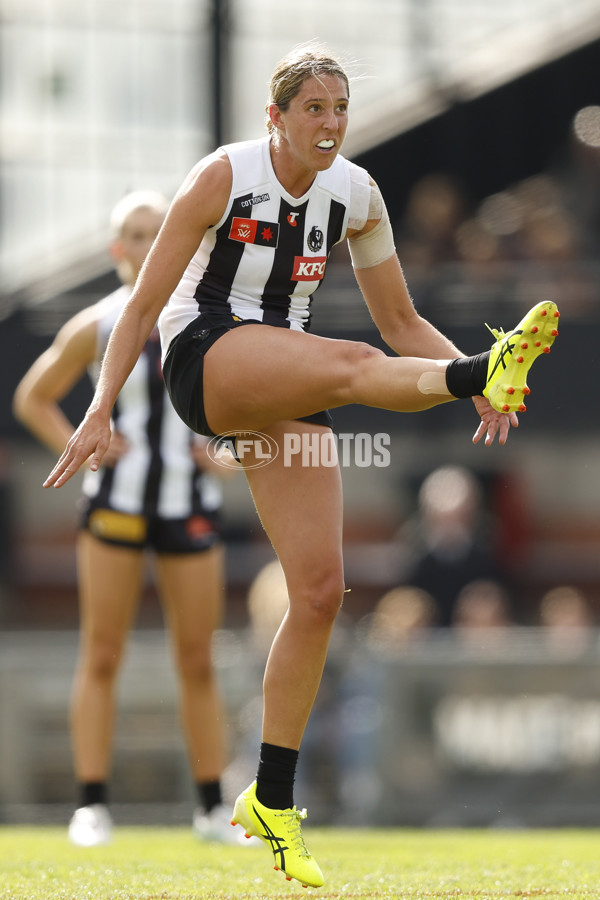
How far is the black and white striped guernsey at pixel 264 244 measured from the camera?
3.84 meters

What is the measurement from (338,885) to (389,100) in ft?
35.3

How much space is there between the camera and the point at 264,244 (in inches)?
152

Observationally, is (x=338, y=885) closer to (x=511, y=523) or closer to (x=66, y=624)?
(x=511, y=523)

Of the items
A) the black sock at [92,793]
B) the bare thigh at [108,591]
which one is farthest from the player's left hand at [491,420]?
the black sock at [92,793]

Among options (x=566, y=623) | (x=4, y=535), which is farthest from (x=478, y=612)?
(x=4, y=535)

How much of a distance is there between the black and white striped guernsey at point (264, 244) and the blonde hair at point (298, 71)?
0.53 feet

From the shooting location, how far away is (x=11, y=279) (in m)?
12.4

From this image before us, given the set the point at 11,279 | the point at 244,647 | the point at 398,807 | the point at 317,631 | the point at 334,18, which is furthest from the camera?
the point at 334,18

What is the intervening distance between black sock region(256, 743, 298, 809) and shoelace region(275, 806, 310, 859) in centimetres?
2

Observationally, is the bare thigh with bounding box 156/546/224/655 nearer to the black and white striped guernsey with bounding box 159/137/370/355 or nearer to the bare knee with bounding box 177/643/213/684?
the bare knee with bounding box 177/643/213/684

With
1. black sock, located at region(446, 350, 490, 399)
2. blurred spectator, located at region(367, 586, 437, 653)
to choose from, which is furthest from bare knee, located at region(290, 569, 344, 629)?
blurred spectator, located at region(367, 586, 437, 653)

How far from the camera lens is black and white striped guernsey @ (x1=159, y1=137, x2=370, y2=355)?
384 centimetres

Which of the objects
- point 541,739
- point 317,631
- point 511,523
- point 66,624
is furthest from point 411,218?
point 317,631

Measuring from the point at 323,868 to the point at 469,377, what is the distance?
6.23ft
